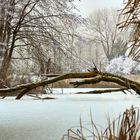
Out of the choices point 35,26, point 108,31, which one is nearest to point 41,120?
point 35,26

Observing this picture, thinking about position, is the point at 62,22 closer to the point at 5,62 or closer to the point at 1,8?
the point at 1,8

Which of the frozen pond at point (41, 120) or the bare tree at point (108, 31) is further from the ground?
the bare tree at point (108, 31)

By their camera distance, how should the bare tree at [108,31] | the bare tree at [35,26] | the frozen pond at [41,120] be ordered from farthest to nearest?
the bare tree at [108,31]
the bare tree at [35,26]
the frozen pond at [41,120]

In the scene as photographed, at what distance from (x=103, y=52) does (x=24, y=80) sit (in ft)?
24.7

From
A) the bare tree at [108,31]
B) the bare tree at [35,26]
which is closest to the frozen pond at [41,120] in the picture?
the bare tree at [35,26]

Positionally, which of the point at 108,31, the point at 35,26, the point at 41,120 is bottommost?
the point at 41,120

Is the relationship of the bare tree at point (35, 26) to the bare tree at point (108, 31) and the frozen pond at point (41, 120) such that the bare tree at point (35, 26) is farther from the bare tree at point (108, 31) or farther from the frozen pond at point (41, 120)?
the bare tree at point (108, 31)

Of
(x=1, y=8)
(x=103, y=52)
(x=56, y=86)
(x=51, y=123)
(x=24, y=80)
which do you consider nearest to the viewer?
(x=51, y=123)

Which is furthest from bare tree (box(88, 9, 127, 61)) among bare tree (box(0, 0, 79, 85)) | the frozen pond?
the frozen pond

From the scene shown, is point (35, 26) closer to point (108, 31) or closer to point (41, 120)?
point (41, 120)

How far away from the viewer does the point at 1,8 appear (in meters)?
4.55

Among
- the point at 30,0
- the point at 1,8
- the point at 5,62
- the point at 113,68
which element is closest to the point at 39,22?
the point at 30,0

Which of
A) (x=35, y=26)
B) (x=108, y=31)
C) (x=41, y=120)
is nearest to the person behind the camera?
(x=41, y=120)

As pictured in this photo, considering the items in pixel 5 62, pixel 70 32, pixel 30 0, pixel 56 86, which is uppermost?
pixel 30 0
